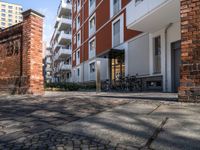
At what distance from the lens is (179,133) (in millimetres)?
2908

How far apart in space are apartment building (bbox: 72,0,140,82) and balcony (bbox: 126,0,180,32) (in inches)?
115

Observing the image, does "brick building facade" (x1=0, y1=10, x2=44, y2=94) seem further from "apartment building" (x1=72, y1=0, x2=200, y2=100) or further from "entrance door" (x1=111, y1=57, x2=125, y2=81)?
"entrance door" (x1=111, y1=57, x2=125, y2=81)

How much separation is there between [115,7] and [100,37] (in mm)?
4658

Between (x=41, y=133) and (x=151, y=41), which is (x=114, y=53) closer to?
(x=151, y=41)

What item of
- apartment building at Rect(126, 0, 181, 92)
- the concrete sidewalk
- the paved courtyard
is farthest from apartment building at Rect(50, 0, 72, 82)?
the concrete sidewalk

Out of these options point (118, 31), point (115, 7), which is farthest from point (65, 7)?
point (118, 31)

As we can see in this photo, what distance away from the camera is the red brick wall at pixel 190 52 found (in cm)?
505

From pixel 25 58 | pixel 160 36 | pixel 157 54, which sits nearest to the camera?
pixel 25 58

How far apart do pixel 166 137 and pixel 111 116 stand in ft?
4.42

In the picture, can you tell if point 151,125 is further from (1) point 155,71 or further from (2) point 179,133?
(1) point 155,71

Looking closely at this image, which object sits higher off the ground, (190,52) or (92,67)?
(92,67)

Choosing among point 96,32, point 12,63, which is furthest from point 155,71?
point 96,32

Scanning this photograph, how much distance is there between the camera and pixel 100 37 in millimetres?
24203

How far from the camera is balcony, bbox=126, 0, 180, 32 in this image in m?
9.89
